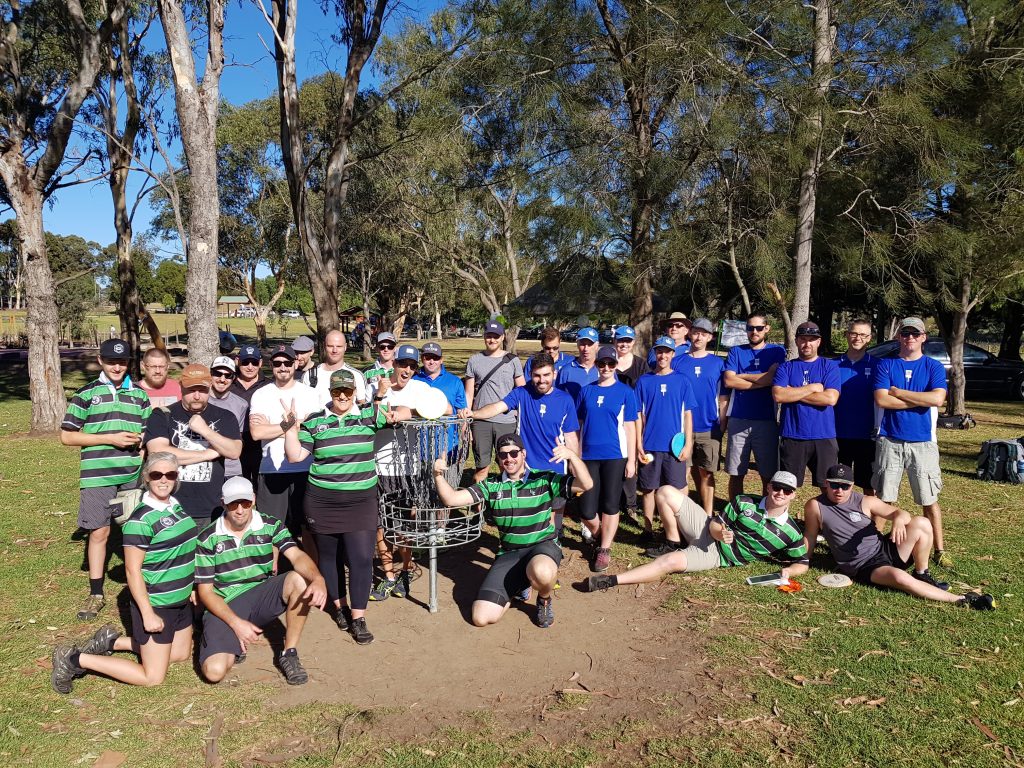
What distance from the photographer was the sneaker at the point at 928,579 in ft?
16.9

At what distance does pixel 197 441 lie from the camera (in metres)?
4.93

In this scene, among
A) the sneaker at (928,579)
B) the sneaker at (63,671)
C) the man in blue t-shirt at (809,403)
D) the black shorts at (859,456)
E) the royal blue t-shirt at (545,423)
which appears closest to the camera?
the sneaker at (63,671)

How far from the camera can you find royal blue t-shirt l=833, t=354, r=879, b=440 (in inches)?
243

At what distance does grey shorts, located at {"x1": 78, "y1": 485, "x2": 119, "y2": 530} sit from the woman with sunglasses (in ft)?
3.60

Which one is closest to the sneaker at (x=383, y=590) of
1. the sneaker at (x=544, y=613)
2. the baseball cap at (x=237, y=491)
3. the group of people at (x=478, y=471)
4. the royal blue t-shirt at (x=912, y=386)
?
the group of people at (x=478, y=471)

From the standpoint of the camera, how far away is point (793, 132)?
918 centimetres

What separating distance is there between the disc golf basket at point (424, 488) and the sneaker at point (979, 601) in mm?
3438

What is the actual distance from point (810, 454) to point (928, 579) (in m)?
1.34

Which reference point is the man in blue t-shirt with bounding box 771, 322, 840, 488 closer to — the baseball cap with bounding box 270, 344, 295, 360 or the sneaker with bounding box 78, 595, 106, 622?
the baseball cap with bounding box 270, 344, 295, 360

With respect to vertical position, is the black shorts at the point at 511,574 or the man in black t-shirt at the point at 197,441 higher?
the man in black t-shirt at the point at 197,441

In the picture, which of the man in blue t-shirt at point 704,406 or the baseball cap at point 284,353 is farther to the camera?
the man in blue t-shirt at point 704,406

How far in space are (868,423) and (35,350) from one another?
544 inches

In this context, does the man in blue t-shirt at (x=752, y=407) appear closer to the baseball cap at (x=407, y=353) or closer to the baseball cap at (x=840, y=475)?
the baseball cap at (x=840, y=475)

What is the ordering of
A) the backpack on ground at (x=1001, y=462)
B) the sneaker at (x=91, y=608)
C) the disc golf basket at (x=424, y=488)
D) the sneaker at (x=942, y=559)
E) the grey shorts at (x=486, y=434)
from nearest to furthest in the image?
1. the disc golf basket at (x=424, y=488)
2. the sneaker at (x=91, y=608)
3. the sneaker at (x=942, y=559)
4. the grey shorts at (x=486, y=434)
5. the backpack on ground at (x=1001, y=462)
